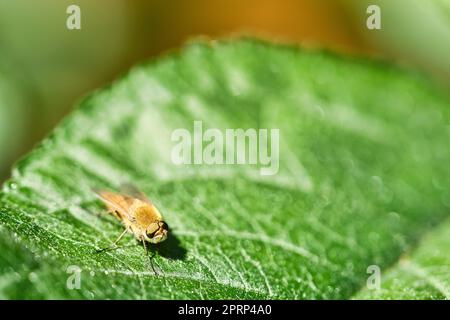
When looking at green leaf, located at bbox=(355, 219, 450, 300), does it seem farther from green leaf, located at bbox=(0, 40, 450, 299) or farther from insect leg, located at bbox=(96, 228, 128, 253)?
insect leg, located at bbox=(96, 228, 128, 253)

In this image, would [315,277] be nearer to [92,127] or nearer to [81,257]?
[81,257]

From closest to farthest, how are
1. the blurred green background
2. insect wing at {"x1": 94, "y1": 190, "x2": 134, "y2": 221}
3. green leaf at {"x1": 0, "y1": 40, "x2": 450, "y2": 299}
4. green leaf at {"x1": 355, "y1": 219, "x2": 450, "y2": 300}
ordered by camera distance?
green leaf at {"x1": 0, "y1": 40, "x2": 450, "y2": 299}, green leaf at {"x1": 355, "y1": 219, "x2": 450, "y2": 300}, insect wing at {"x1": 94, "y1": 190, "x2": 134, "y2": 221}, the blurred green background

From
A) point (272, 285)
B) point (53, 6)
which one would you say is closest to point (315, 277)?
point (272, 285)

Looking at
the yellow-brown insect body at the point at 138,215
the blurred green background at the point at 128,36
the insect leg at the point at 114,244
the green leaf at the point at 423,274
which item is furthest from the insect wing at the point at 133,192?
the blurred green background at the point at 128,36

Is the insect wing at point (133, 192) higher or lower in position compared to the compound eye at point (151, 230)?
higher

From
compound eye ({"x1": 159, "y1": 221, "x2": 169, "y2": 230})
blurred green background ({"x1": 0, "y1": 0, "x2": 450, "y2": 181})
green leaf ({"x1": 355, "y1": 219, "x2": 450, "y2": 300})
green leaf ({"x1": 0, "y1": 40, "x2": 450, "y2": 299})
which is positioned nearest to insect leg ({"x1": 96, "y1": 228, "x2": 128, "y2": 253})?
green leaf ({"x1": 0, "y1": 40, "x2": 450, "y2": 299})

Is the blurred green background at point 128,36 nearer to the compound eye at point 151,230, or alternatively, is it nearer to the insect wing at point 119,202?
the insect wing at point 119,202
